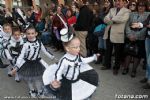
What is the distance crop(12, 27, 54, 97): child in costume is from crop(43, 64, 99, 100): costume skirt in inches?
54.5

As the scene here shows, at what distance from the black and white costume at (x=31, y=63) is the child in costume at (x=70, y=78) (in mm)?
1342

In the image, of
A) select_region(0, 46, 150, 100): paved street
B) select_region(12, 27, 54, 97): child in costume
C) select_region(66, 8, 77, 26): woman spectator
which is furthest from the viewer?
select_region(66, 8, 77, 26): woman spectator

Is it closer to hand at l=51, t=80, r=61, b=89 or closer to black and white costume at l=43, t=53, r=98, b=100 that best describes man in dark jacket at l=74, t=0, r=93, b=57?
black and white costume at l=43, t=53, r=98, b=100

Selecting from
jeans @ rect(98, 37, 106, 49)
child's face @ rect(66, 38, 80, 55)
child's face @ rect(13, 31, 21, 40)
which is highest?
child's face @ rect(66, 38, 80, 55)

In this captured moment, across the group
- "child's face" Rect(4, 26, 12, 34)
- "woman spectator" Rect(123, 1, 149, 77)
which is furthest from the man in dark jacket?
"child's face" Rect(4, 26, 12, 34)

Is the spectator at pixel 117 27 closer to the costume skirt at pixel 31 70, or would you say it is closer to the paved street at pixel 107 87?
the paved street at pixel 107 87

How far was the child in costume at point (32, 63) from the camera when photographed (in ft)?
20.5

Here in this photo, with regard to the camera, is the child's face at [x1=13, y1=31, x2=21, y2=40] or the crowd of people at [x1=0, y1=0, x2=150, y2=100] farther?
the child's face at [x1=13, y1=31, x2=21, y2=40]

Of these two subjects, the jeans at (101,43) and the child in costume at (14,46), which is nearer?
the child in costume at (14,46)

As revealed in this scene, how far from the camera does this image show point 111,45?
27.7ft

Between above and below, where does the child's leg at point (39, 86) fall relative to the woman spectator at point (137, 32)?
below

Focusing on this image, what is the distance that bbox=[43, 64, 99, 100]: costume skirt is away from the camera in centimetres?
492

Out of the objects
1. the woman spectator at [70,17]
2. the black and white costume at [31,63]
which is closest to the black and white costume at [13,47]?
the black and white costume at [31,63]

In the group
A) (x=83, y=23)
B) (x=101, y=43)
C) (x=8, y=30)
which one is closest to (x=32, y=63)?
(x=8, y=30)
